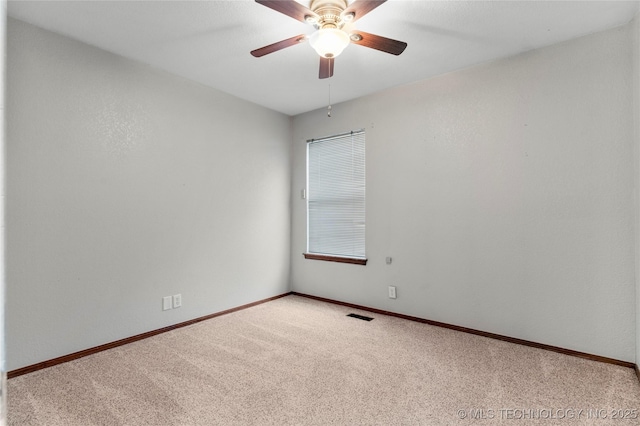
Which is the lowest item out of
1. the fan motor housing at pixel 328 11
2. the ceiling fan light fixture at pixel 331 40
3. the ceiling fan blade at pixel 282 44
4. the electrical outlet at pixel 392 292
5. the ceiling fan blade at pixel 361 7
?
the electrical outlet at pixel 392 292

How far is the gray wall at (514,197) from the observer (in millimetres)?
2369

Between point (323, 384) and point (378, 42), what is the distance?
2.14 meters

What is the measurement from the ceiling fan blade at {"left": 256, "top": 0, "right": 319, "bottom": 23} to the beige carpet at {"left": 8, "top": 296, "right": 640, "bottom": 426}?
212 centimetres

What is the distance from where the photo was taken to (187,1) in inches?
80.7

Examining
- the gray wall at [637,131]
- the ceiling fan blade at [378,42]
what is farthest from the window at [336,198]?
the gray wall at [637,131]

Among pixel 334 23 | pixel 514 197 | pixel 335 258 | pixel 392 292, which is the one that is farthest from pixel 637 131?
pixel 335 258

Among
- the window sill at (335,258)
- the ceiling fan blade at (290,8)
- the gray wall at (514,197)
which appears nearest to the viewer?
the ceiling fan blade at (290,8)

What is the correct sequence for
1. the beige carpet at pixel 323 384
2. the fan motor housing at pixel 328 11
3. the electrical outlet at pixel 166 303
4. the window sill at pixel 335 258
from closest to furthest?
1. the beige carpet at pixel 323 384
2. the fan motor housing at pixel 328 11
3. the electrical outlet at pixel 166 303
4. the window sill at pixel 335 258

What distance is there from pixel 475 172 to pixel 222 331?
267cm

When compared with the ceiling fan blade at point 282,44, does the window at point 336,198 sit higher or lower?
lower

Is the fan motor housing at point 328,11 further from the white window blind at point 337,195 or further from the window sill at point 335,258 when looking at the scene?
the window sill at point 335,258

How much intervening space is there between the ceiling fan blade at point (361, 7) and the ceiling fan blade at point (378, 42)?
0.49 ft

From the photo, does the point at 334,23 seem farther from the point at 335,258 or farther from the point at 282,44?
the point at 335,258

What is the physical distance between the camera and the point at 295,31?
7.83ft
